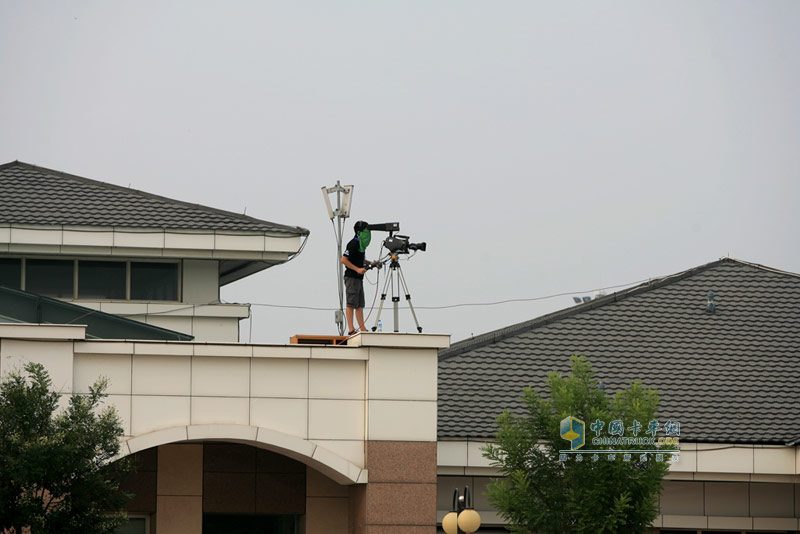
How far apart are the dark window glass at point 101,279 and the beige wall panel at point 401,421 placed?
8.68m

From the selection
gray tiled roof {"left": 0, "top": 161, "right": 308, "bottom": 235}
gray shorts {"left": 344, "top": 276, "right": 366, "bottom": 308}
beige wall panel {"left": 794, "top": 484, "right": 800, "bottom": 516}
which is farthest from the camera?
gray tiled roof {"left": 0, "top": 161, "right": 308, "bottom": 235}

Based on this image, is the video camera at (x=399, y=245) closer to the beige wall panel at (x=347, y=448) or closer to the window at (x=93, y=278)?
the beige wall panel at (x=347, y=448)

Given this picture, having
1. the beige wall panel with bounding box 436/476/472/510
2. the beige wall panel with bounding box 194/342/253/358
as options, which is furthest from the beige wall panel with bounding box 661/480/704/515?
the beige wall panel with bounding box 194/342/253/358

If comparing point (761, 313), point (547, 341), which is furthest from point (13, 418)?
point (761, 313)

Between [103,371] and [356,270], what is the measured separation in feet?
14.9

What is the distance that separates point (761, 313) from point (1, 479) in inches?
664

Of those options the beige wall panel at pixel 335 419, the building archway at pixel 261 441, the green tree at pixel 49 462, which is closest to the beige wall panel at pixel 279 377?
the beige wall panel at pixel 335 419

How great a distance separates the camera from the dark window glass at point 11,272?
87.2ft

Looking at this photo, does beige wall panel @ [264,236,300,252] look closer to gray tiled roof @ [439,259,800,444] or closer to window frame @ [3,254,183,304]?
window frame @ [3,254,183,304]

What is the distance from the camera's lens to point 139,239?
2653 cm

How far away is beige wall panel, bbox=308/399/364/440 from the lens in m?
20.5

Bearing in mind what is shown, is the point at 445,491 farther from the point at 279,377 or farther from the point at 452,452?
the point at 279,377

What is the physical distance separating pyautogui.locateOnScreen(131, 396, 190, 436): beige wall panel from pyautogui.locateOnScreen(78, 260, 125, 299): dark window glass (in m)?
7.18

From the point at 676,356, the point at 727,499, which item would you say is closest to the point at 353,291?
the point at 676,356
